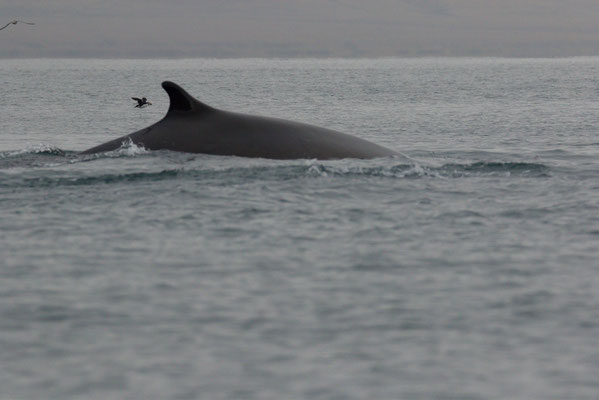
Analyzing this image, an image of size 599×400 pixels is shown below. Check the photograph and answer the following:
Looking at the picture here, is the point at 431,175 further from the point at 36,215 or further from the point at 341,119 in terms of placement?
the point at 341,119

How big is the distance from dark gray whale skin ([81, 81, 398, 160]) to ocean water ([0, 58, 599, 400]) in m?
0.27

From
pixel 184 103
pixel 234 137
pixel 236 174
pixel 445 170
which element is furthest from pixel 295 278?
pixel 445 170

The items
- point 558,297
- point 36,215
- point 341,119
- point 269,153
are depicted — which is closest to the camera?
point 558,297

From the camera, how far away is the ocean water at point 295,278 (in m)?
6.15

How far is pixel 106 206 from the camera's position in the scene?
41.8 ft

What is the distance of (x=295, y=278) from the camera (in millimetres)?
8711

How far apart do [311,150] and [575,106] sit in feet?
112

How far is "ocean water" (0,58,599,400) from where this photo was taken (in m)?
6.15

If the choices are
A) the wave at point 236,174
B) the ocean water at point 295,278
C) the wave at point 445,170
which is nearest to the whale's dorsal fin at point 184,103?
the ocean water at point 295,278

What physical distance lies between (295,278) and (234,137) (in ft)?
23.0

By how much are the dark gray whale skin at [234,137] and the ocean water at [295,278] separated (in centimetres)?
27

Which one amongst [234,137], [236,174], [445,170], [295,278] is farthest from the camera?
[445,170]

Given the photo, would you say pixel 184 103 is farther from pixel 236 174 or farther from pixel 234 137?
pixel 236 174

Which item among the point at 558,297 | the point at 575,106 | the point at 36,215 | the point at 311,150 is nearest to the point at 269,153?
the point at 311,150
